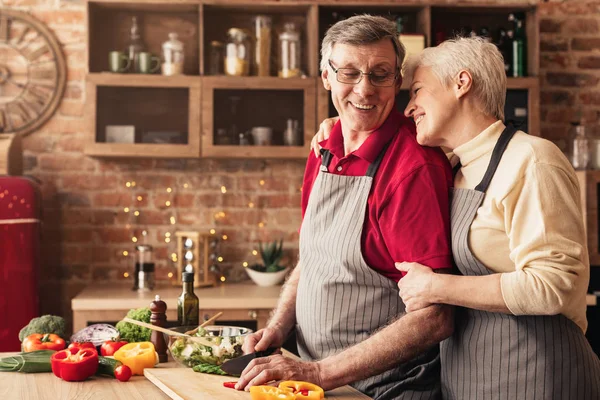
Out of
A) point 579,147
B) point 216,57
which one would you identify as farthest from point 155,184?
point 579,147


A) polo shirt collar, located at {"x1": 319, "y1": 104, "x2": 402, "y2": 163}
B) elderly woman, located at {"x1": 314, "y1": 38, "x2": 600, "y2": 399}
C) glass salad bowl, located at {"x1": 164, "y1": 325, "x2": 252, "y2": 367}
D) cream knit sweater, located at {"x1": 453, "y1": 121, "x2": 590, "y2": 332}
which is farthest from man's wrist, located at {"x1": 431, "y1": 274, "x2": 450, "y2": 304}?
glass salad bowl, located at {"x1": 164, "y1": 325, "x2": 252, "y2": 367}

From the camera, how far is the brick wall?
163 inches

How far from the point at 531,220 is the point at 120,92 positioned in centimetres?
275

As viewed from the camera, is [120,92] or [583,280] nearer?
[583,280]

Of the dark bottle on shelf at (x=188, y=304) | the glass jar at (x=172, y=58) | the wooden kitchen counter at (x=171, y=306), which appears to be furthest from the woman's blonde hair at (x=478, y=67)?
the glass jar at (x=172, y=58)

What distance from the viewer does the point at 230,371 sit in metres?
1.77

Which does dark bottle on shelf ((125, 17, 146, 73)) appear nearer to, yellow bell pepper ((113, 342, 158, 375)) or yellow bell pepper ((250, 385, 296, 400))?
yellow bell pepper ((113, 342, 158, 375))

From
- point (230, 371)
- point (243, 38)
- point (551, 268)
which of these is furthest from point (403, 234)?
point (243, 38)

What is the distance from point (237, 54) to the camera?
3.92 meters

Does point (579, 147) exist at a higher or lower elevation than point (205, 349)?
higher

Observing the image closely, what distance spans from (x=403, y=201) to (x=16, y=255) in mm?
2441

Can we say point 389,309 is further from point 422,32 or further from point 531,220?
point 422,32

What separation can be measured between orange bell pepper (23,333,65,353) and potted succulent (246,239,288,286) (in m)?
1.93

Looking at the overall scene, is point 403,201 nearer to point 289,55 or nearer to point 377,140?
point 377,140
